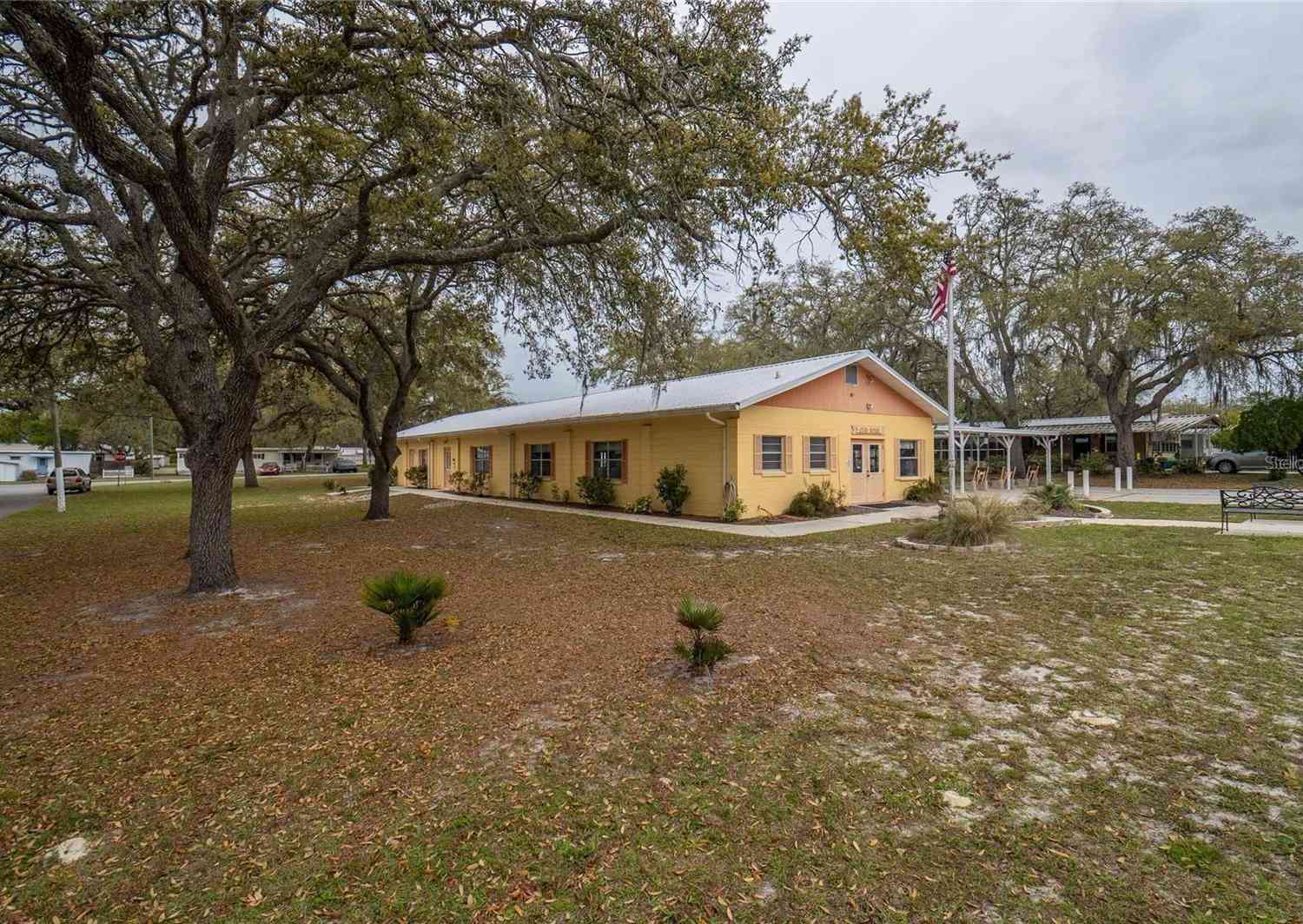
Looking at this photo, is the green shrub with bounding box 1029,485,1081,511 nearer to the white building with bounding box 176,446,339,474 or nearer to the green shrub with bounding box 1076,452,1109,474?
the green shrub with bounding box 1076,452,1109,474

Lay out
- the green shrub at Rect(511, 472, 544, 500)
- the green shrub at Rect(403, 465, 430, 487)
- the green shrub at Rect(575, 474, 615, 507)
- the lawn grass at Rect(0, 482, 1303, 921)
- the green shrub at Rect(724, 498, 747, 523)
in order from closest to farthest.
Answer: the lawn grass at Rect(0, 482, 1303, 921), the green shrub at Rect(724, 498, 747, 523), the green shrub at Rect(575, 474, 615, 507), the green shrub at Rect(511, 472, 544, 500), the green shrub at Rect(403, 465, 430, 487)

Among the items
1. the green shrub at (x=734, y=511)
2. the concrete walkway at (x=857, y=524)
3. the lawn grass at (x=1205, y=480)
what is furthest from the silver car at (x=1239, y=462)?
the green shrub at (x=734, y=511)

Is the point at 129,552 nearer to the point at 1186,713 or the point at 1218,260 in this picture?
the point at 1186,713

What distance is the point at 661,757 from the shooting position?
3365mm

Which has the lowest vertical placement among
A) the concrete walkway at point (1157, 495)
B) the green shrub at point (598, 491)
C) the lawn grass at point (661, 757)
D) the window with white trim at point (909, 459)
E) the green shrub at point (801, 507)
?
the lawn grass at point (661, 757)

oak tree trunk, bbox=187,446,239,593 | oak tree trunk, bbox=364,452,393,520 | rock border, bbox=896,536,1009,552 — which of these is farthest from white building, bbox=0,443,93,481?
rock border, bbox=896,536,1009,552

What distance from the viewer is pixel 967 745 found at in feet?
11.3

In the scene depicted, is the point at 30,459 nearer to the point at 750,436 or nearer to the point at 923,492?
the point at 750,436

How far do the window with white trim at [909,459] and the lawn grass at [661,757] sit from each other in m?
11.4

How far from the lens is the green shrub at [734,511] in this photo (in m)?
13.7

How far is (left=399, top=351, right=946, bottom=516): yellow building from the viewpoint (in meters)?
14.2

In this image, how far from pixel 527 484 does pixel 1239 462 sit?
3232 cm

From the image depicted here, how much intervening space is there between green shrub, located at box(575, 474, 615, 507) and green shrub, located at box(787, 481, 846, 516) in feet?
16.8

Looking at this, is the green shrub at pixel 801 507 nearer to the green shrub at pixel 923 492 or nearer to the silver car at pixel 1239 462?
the green shrub at pixel 923 492
